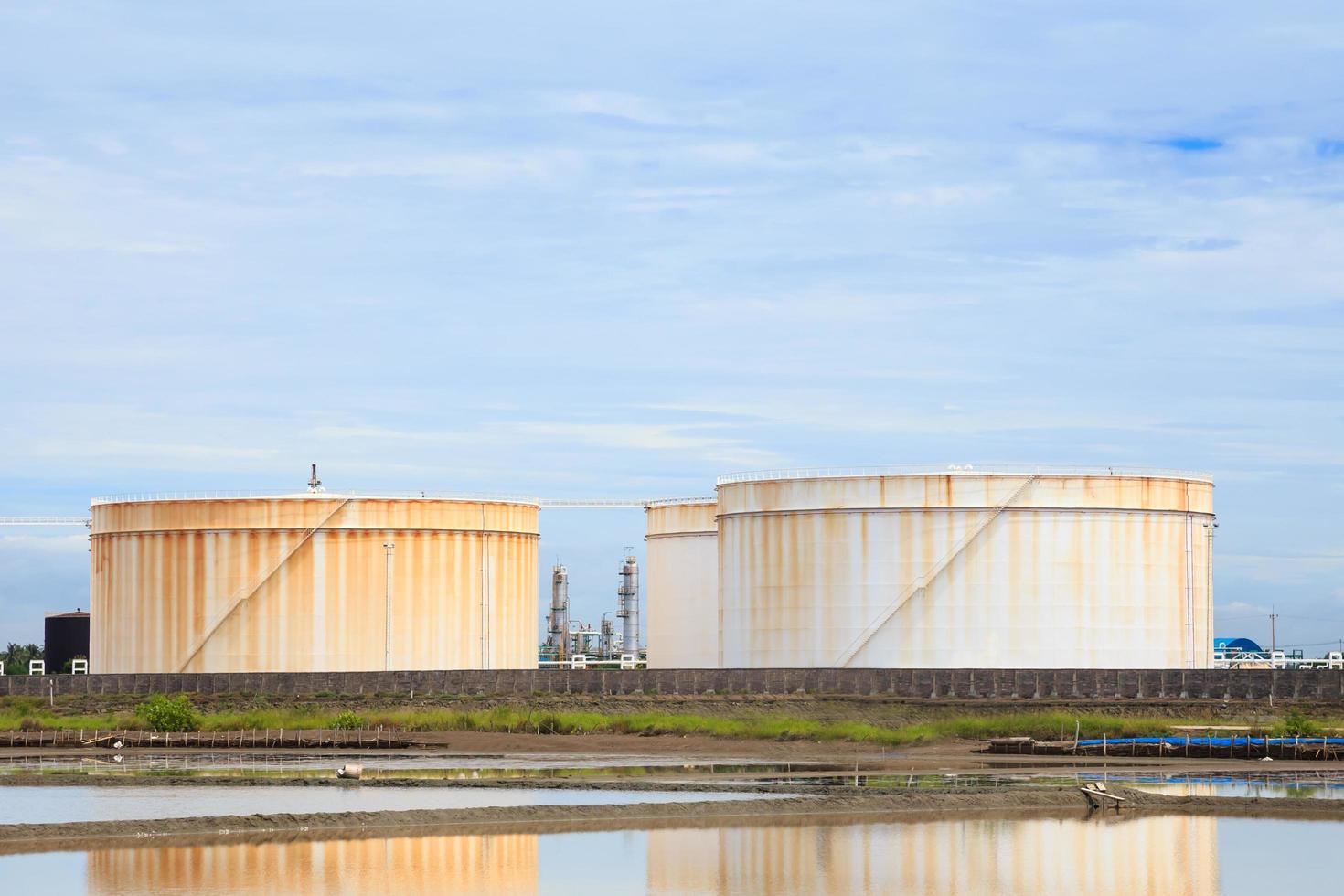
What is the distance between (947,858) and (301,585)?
44090 mm

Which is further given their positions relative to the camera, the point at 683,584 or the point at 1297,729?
the point at 683,584

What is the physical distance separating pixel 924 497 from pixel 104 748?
25160 millimetres

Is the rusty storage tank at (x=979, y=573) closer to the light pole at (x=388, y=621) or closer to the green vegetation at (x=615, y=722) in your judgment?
the green vegetation at (x=615, y=722)

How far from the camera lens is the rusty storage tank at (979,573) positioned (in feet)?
194

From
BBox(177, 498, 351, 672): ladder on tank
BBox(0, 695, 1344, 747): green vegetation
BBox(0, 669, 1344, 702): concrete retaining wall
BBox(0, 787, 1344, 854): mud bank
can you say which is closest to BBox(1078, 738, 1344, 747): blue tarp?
BBox(0, 695, 1344, 747): green vegetation

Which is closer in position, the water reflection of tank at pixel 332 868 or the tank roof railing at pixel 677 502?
the water reflection of tank at pixel 332 868

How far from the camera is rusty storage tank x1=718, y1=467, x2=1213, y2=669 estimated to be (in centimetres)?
5906

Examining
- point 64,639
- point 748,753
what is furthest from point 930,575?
point 64,639

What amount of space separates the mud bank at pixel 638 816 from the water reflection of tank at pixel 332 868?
3.37 feet

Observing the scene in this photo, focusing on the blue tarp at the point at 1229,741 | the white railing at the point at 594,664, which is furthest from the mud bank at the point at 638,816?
the white railing at the point at 594,664

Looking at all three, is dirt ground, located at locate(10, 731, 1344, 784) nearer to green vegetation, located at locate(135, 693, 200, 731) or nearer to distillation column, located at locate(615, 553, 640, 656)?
green vegetation, located at locate(135, 693, 200, 731)

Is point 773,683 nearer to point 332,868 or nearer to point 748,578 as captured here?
point 748,578

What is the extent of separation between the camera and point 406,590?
2712 inches

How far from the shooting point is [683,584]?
7731 cm
